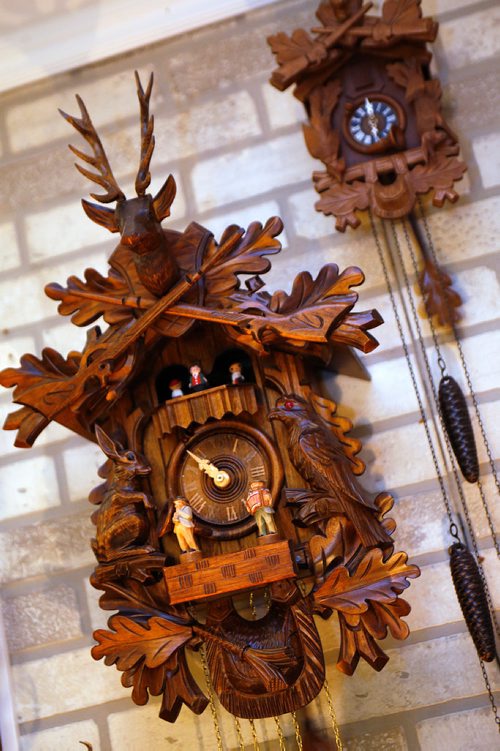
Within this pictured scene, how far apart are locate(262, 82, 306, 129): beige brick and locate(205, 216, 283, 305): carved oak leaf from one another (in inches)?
19.8

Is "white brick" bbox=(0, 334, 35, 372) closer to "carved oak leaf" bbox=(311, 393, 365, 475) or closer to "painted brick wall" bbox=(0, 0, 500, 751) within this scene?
"painted brick wall" bbox=(0, 0, 500, 751)

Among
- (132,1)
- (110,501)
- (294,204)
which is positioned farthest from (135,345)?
(132,1)

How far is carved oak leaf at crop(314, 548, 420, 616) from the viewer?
6.92 feet

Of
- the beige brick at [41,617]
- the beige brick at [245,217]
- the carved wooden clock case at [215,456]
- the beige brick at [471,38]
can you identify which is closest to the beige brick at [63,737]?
the beige brick at [41,617]

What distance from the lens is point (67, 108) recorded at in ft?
9.52

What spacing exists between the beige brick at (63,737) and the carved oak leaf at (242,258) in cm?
103

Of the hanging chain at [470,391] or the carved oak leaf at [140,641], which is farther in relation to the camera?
the hanging chain at [470,391]

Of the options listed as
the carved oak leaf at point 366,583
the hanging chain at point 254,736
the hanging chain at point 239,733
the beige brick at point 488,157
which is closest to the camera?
the carved oak leaf at point 366,583

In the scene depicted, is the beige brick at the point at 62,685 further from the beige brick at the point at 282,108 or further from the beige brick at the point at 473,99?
the beige brick at the point at 473,99

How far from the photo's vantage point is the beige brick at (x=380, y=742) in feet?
7.60

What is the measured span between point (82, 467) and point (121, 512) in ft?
1.35

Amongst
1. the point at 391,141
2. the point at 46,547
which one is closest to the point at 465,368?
the point at 391,141

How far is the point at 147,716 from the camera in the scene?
8.07 ft

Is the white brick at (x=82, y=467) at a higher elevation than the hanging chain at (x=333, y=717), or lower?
higher
